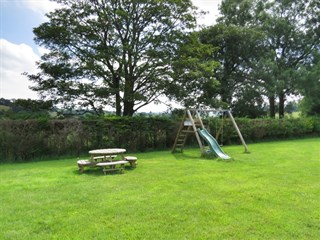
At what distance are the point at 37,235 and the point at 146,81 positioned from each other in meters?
13.6

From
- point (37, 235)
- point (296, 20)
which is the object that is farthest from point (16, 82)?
point (296, 20)

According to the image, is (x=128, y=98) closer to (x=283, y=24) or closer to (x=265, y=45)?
(x=265, y=45)

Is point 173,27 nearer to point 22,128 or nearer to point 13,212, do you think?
point 22,128

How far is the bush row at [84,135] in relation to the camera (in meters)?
9.09

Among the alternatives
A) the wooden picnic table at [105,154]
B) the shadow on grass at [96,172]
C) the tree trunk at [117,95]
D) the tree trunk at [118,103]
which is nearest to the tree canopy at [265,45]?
the tree trunk at [117,95]

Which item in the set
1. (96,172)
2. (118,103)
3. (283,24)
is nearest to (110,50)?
(118,103)

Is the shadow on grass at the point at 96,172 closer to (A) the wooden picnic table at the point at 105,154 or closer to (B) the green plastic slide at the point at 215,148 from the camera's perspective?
(A) the wooden picnic table at the point at 105,154

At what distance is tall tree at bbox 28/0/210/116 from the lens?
48.4 feet

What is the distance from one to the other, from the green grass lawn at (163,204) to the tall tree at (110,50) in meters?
9.13

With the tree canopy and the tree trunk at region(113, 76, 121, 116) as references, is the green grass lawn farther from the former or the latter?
the tree canopy

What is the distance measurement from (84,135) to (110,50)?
19.7ft

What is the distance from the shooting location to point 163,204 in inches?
163

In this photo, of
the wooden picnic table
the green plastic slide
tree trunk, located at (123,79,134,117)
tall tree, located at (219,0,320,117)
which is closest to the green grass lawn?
the wooden picnic table

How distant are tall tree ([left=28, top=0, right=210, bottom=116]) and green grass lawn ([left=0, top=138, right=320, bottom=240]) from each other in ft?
29.9
